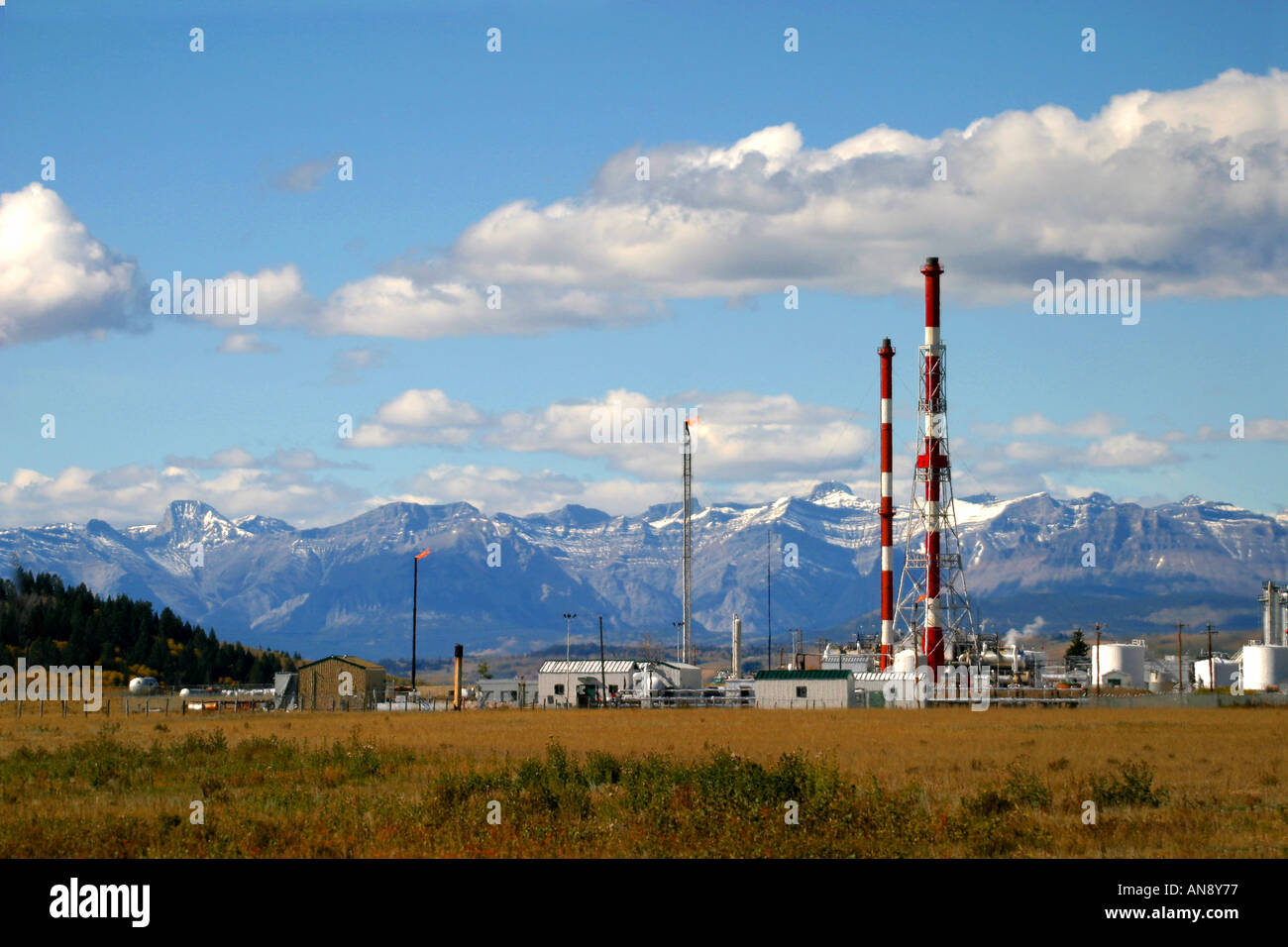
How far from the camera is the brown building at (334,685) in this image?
352 feet

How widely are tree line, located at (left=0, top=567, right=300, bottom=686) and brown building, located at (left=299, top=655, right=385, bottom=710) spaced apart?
34.9 metres

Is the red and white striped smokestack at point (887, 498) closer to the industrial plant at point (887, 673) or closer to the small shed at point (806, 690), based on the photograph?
the industrial plant at point (887, 673)

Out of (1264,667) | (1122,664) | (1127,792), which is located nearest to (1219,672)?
(1122,664)

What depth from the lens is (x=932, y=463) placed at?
4225 inches

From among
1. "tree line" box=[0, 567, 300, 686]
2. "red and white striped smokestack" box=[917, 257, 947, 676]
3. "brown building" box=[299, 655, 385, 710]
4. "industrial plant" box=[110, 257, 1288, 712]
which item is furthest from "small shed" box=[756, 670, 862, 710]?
"tree line" box=[0, 567, 300, 686]

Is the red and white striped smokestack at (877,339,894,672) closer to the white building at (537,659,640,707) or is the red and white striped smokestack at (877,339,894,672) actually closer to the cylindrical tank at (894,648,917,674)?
the cylindrical tank at (894,648,917,674)

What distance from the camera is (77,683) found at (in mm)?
120375

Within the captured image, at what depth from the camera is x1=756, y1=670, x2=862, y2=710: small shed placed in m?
100

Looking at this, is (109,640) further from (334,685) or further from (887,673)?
(887,673)

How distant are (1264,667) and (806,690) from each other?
230ft

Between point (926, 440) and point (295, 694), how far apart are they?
173ft
